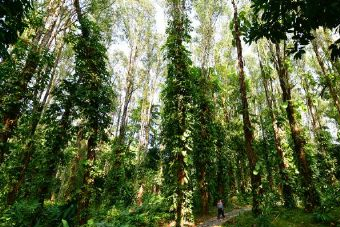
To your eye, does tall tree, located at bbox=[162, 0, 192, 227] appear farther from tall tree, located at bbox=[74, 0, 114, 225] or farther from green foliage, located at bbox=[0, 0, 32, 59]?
green foliage, located at bbox=[0, 0, 32, 59]

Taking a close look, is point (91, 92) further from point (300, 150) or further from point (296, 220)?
point (296, 220)

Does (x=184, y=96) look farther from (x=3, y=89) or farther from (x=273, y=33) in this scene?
(x=273, y=33)

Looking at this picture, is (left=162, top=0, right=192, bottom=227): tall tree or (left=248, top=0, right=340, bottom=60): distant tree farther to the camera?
(left=162, top=0, right=192, bottom=227): tall tree

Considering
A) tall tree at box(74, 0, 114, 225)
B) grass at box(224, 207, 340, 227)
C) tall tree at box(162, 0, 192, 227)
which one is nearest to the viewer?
grass at box(224, 207, 340, 227)

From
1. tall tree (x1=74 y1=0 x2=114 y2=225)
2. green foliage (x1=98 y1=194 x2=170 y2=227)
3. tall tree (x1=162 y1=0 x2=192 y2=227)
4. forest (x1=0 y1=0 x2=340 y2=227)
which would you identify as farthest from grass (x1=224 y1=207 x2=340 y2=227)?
tall tree (x1=74 y1=0 x2=114 y2=225)

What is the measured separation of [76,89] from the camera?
1259cm

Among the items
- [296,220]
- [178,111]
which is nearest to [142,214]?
[178,111]

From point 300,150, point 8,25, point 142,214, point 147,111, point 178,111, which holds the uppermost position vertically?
point 147,111

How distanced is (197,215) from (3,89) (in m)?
12.9

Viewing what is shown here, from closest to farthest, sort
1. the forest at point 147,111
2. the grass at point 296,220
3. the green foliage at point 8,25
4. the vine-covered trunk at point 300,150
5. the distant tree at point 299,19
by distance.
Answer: the distant tree at point 299,19
the green foliage at point 8,25
the forest at point 147,111
the grass at point 296,220
the vine-covered trunk at point 300,150

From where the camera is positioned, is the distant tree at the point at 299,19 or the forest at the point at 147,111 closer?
the distant tree at the point at 299,19

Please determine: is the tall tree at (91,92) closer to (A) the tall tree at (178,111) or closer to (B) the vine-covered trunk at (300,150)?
(A) the tall tree at (178,111)

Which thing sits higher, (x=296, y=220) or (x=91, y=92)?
(x=91, y=92)

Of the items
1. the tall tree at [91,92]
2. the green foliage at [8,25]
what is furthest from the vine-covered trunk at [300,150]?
the green foliage at [8,25]
